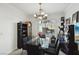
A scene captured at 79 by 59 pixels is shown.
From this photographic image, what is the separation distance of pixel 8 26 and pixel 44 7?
71cm

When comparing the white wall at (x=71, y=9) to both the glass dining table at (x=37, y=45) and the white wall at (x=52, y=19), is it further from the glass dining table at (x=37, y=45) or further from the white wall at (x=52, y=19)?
the glass dining table at (x=37, y=45)

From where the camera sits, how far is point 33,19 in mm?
1935

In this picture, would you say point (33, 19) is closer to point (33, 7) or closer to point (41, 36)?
point (33, 7)

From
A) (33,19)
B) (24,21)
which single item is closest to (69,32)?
(33,19)

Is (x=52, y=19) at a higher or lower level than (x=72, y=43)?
higher

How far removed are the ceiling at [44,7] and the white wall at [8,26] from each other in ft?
0.29

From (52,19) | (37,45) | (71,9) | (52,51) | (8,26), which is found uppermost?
(71,9)

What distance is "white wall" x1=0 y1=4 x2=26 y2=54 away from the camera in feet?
6.25

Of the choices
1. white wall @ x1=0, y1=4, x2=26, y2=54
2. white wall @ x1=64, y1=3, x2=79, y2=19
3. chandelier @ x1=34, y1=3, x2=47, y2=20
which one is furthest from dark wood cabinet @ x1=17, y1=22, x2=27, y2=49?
white wall @ x1=64, y1=3, x2=79, y2=19

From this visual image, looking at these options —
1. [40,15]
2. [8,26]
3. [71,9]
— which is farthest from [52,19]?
[8,26]

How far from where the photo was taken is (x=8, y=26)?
6.31 feet

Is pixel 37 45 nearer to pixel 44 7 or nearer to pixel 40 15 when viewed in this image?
pixel 40 15

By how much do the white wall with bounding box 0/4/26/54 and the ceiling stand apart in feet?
0.29

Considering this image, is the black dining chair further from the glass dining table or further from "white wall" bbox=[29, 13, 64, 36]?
"white wall" bbox=[29, 13, 64, 36]
